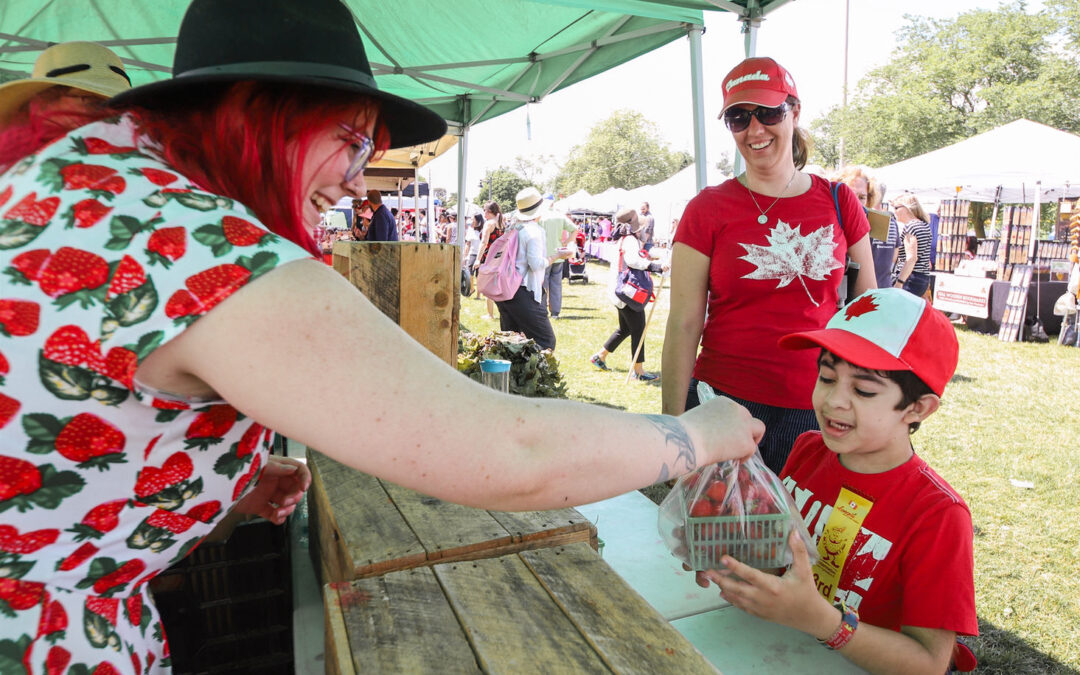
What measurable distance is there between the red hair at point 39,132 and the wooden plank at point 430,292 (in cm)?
143

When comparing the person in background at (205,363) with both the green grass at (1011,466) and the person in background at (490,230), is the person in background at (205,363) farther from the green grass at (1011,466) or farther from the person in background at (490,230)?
the person in background at (490,230)

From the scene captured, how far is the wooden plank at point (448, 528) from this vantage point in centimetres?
141

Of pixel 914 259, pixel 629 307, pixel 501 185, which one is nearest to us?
pixel 914 259

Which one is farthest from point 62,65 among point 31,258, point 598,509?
point 598,509

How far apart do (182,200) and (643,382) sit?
22.7 ft

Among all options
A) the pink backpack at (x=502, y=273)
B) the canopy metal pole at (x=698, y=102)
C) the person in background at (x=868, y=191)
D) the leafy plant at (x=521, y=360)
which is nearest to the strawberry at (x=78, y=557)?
the leafy plant at (x=521, y=360)

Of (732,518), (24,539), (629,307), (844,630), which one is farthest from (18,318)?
(629,307)

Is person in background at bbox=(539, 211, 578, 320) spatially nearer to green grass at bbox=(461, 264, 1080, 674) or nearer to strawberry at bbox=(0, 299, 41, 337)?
green grass at bbox=(461, 264, 1080, 674)

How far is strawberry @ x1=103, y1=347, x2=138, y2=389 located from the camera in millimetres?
702

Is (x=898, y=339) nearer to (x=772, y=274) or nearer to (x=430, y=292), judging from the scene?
(x=772, y=274)

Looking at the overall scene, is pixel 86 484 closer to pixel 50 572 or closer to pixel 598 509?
pixel 50 572

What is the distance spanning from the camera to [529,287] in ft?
20.9

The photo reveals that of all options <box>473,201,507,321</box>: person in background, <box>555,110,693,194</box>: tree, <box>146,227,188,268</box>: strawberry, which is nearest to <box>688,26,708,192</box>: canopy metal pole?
<box>146,227,188,268</box>: strawberry

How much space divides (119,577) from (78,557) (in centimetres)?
7
